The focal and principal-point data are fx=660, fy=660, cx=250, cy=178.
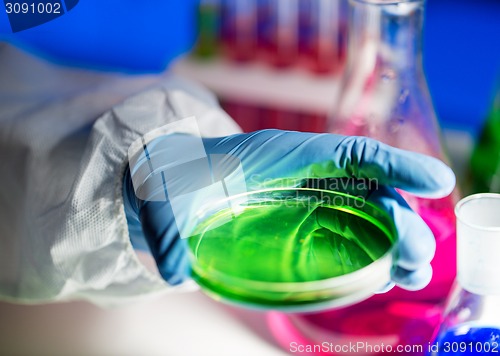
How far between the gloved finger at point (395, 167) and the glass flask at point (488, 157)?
74cm

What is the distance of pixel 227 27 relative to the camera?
2.01 meters

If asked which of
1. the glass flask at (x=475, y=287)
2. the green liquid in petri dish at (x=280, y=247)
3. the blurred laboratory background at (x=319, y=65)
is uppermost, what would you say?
the green liquid in petri dish at (x=280, y=247)

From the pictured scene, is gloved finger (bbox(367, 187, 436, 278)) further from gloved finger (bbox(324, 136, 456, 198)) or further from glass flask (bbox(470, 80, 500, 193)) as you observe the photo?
glass flask (bbox(470, 80, 500, 193))

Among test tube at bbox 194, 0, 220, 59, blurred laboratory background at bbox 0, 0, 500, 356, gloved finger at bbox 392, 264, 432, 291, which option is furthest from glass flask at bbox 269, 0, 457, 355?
test tube at bbox 194, 0, 220, 59

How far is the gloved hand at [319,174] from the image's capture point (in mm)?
566

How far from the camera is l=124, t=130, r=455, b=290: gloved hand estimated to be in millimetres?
566

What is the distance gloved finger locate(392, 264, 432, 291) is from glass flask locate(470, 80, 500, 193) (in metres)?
0.72

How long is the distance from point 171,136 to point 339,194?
8.7 inches

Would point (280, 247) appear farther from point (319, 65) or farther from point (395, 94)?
point (319, 65)

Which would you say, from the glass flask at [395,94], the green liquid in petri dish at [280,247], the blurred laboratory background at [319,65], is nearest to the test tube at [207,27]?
the blurred laboratory background at [319,65]

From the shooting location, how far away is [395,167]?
1.87 feet

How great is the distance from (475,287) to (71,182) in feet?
1.44

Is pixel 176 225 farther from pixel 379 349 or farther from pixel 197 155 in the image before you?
A: pixel 379 349

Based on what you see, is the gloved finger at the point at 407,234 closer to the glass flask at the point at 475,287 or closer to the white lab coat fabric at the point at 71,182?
the glass flask at the point at 475,287
